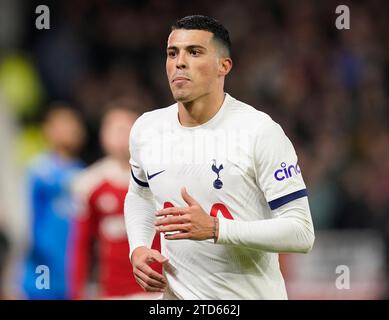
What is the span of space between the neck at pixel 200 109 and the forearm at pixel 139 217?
1.74ft

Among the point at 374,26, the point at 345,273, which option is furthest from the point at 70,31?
the point at 345,273

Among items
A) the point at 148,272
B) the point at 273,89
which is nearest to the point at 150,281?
the point at 148,272

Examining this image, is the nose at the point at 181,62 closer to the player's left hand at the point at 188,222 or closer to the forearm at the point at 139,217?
the player's left hand at the point at 188,222

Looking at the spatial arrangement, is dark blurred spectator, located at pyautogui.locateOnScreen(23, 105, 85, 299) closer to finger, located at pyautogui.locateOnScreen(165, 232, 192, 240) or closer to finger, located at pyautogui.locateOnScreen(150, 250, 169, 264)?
finger, located at pyautogui.locateOnScreen(150, 250, 169, 264)

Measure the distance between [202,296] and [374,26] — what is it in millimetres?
8544

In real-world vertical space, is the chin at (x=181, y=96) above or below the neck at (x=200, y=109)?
above

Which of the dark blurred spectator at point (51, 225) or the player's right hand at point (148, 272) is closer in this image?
the player's right hand at point (148, 272)

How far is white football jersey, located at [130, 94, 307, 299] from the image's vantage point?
4.41m

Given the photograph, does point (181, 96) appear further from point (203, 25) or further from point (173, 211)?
point (173, 211)

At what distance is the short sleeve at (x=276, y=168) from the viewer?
4363mm

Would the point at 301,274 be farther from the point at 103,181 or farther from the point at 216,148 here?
the point at 216,148

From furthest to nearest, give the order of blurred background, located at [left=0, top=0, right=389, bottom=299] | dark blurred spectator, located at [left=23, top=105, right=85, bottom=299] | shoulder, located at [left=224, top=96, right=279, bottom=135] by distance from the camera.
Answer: blurred background, located at [left=0, top=0, right=389, bottom=299] → dark blurred spectator, located at [left=23, top=105, right=85, bottom=299] → shoulder, located at [left=224, top=96, right=279, bottom=135]

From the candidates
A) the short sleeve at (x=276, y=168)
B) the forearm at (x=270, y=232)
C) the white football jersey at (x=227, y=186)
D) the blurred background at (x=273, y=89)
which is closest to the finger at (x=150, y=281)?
the white football jersey at (x=227, y=186)

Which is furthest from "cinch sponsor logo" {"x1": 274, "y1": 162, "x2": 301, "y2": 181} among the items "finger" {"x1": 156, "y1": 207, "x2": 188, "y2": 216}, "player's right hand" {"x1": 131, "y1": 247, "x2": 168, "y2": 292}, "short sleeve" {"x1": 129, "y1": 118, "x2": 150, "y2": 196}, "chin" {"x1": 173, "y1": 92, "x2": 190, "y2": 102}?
"short sleeve" {"x1": 129, "y1": 118, "x2": 150, "y2": 196}
